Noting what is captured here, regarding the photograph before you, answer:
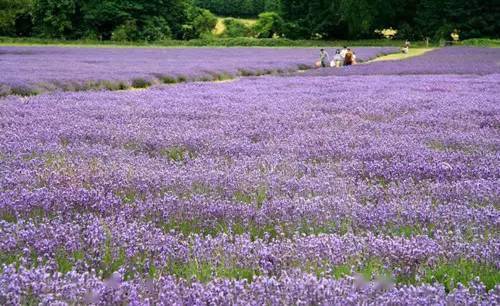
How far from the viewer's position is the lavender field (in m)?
2.16

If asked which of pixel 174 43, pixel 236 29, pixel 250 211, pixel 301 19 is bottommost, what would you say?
pixel 250 211

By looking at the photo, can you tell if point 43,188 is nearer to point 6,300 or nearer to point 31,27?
point 6,300

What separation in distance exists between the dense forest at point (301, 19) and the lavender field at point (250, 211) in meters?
48.5

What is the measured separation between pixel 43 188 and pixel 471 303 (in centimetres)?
268

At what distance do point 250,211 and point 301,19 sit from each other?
5740 cm

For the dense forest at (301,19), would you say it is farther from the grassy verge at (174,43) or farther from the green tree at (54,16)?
the grassy verge at (174,43)

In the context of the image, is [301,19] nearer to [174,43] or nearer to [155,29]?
[174,43]

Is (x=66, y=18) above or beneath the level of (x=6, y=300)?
above

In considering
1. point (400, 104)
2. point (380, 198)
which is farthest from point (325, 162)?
point (400, 104)

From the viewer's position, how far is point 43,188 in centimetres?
358

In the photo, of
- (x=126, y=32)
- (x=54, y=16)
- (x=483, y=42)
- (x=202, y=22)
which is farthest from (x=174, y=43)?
(x=483, y=42)

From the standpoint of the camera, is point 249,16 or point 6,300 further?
point 249,16

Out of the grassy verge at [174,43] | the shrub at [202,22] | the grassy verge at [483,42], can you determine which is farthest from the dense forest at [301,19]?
the grassy verge at [483,42]

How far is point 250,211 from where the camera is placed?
11.0 ft
